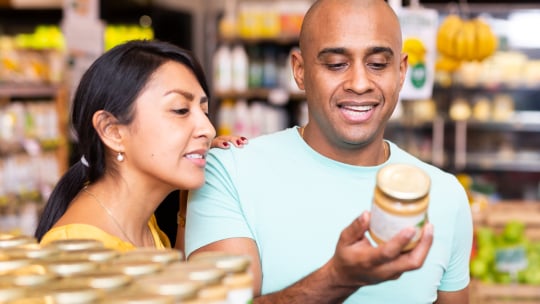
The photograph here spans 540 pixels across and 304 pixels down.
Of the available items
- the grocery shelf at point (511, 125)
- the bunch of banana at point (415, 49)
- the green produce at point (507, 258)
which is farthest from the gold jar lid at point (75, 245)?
the grocery shelf at point (511, 125)

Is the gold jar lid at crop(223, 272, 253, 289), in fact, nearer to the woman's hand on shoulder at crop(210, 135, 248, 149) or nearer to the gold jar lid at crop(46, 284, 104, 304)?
the gold jar lid at crop(46, 284, 104, 304)

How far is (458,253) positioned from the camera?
7.06 feet

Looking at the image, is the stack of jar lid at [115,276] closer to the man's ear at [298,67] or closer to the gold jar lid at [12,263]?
the gold jar lid at [12,263]

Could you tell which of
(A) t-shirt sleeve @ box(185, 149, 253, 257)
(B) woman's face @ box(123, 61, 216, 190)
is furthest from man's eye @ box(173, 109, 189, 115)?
(A) t-shirt sleeve @ box(185, 149, 253, 257)

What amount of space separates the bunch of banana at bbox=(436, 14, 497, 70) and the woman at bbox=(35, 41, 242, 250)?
3699 mm

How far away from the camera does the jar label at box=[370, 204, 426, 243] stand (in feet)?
4.48

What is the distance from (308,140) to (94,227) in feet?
2.17

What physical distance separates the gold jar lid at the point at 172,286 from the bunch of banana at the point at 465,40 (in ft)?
15.4

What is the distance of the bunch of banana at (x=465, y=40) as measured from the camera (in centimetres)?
551

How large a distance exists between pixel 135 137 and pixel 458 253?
36.4 inches

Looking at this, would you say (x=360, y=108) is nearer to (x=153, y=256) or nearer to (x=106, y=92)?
(x=106, y=92)

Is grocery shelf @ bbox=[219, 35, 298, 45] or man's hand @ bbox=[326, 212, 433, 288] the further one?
grocery shelf @ bbox=[219, 35, 298, 45]

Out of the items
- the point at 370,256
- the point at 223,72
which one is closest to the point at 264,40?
the point at 223,72

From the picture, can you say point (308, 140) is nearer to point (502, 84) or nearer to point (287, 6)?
point (287, 6)
